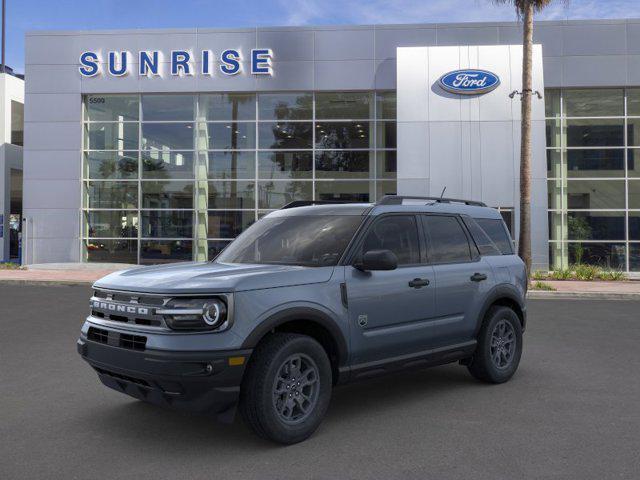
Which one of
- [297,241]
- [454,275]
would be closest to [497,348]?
[454,275]

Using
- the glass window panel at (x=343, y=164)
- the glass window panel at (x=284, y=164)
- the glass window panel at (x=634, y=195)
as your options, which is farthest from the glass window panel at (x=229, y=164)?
the glass window panel at (x=634, y=195)

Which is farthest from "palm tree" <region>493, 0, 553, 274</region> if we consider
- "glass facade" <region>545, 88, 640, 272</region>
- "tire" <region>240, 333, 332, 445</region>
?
"tire" <region>240, 333, 332, 445</region>

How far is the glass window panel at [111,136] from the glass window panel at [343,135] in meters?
7.80

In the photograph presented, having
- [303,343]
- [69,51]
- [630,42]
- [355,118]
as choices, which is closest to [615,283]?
[630,42]

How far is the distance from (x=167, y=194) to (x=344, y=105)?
8.16m

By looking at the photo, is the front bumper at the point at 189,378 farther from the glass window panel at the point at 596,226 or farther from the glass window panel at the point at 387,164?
the glass window panel at the point at 596,226

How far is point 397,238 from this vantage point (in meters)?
5.65

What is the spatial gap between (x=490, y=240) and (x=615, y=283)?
1528 centimetres

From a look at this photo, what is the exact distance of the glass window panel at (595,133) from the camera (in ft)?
79.0

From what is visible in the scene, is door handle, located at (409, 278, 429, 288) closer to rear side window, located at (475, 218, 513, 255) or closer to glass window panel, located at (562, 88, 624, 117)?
rear side window, located at (475, 218, 513, 255)

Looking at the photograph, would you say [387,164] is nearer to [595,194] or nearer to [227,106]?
[227,106]

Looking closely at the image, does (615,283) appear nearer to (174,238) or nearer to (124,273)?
(174,238)

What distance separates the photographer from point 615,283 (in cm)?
1989

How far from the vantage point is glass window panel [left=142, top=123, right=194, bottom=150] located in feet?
84.4
